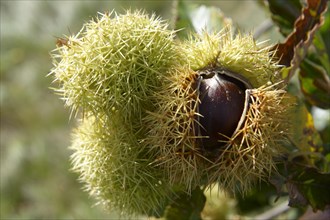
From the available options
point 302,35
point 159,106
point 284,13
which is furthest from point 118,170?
point 284,13

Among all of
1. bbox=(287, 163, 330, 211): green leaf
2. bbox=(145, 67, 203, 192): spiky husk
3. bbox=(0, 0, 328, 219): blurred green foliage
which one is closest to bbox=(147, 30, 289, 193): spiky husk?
bbox=(145, 67, 203, 192): spiky husk

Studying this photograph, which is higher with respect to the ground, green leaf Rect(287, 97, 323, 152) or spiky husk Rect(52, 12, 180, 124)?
spiky husk Rect(52, 12, 180, 124)

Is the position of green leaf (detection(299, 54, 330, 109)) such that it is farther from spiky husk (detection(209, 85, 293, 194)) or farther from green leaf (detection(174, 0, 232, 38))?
spiky husk (detection(209, 85, 293, 194))

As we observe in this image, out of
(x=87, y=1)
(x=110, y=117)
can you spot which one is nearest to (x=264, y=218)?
(x=110, y=117)

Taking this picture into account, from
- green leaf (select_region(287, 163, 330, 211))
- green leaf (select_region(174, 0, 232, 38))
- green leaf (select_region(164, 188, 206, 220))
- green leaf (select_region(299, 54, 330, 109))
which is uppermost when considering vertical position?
green leaf (select_region(174, 0, 232, 38))

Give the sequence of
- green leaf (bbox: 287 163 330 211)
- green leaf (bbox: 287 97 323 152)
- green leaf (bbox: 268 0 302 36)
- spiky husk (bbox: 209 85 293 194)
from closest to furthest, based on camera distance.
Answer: spiky husk (bbox: 209 85 293 194), green leaf (bbox: 287 163 330 211), green leaf (bbox: 287 97 323 152), green leaf (bbox: 268 0 302 36)

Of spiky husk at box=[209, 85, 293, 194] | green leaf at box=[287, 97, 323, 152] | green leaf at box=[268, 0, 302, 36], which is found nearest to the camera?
spiky husk at box=[209, 85, 293, 194]
